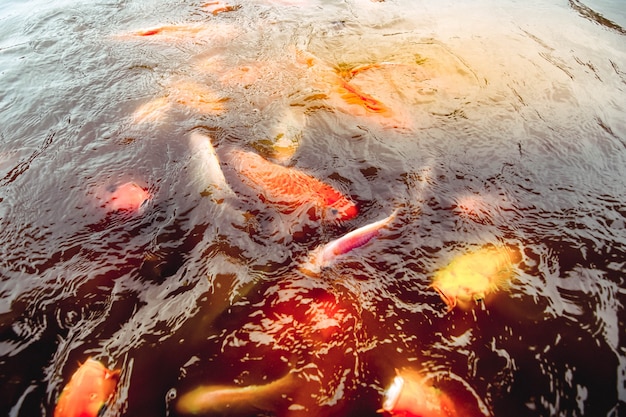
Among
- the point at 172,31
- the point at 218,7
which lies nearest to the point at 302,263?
the point at 172,31

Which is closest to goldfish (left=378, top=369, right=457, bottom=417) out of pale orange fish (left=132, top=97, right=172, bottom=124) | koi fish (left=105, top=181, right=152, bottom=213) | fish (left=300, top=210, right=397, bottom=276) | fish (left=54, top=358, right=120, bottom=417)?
fish (left=300, top=210, right=397, bottom=276)

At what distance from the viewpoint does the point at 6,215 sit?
352cm

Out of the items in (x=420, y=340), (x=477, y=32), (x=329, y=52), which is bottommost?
(x=420, y=340)

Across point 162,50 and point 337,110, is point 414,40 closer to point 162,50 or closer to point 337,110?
point 337,110

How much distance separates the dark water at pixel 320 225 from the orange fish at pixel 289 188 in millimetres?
145

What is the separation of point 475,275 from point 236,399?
2.10 meters

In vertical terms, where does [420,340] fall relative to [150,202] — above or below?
above

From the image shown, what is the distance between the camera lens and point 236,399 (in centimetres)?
231

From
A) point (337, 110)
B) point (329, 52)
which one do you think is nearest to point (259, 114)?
point (337, 110)

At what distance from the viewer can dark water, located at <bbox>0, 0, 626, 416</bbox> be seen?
2498 mm

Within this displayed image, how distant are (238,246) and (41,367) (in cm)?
162

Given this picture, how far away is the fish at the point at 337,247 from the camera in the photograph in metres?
3.05

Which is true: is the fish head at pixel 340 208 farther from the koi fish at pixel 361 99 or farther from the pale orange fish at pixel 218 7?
the pale orange fish at pixel 218 7

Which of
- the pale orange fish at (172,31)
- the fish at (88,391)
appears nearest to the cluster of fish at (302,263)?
the fish at (88,391)
